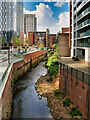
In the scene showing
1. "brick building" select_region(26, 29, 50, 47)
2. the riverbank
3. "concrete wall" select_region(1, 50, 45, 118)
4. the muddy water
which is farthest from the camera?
"brick building" select_region(26, 29, 50, 47)

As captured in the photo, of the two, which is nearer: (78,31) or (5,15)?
(5,15)

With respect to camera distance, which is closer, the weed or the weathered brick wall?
the weathered brick wall

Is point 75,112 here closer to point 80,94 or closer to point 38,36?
point 80,94

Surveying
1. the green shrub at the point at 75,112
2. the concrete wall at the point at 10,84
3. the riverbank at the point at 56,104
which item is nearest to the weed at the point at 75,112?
the green shrub at the point at 75,112

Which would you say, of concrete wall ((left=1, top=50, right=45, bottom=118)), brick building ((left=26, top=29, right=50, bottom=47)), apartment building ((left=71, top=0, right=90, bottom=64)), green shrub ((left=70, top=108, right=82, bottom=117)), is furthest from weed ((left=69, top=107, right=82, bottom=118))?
brick building ((left=26, top=29, right=50, bottom=47))

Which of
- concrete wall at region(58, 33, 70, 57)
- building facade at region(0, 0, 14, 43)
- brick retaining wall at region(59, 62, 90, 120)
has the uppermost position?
building facade at region(0, 0, 14, 43)

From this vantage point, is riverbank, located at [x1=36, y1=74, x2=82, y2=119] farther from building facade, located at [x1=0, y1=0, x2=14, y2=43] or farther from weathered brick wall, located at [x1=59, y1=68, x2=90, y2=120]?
building facade, located at [x1=0, y1=0, x2=14, y2=43]

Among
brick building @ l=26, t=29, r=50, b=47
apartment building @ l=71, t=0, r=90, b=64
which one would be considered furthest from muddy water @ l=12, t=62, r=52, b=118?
brick building @ l=26, t=29, r=50, b=47

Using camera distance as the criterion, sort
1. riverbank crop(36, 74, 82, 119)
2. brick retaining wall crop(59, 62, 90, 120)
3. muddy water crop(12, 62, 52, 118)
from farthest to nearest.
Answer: muddy water crop(12, 62, 52, 118)
riverbank crop(36, 74, 82, 119)
brick retaining wall crop(59, 62, 90, 120)

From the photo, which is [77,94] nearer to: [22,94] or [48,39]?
[22,94]

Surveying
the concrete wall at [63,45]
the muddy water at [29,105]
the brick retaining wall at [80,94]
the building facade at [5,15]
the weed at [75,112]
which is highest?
the building facade at [5,15]

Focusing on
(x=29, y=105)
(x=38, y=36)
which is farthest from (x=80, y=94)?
(x=38, y=36)

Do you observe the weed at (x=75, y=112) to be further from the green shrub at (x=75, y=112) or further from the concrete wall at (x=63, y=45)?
the concrete wall at (x=63, y=45)

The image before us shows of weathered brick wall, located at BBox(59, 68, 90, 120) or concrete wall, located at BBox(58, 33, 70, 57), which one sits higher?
concrete wall, located at BBox(58, 33, 70, 57)
